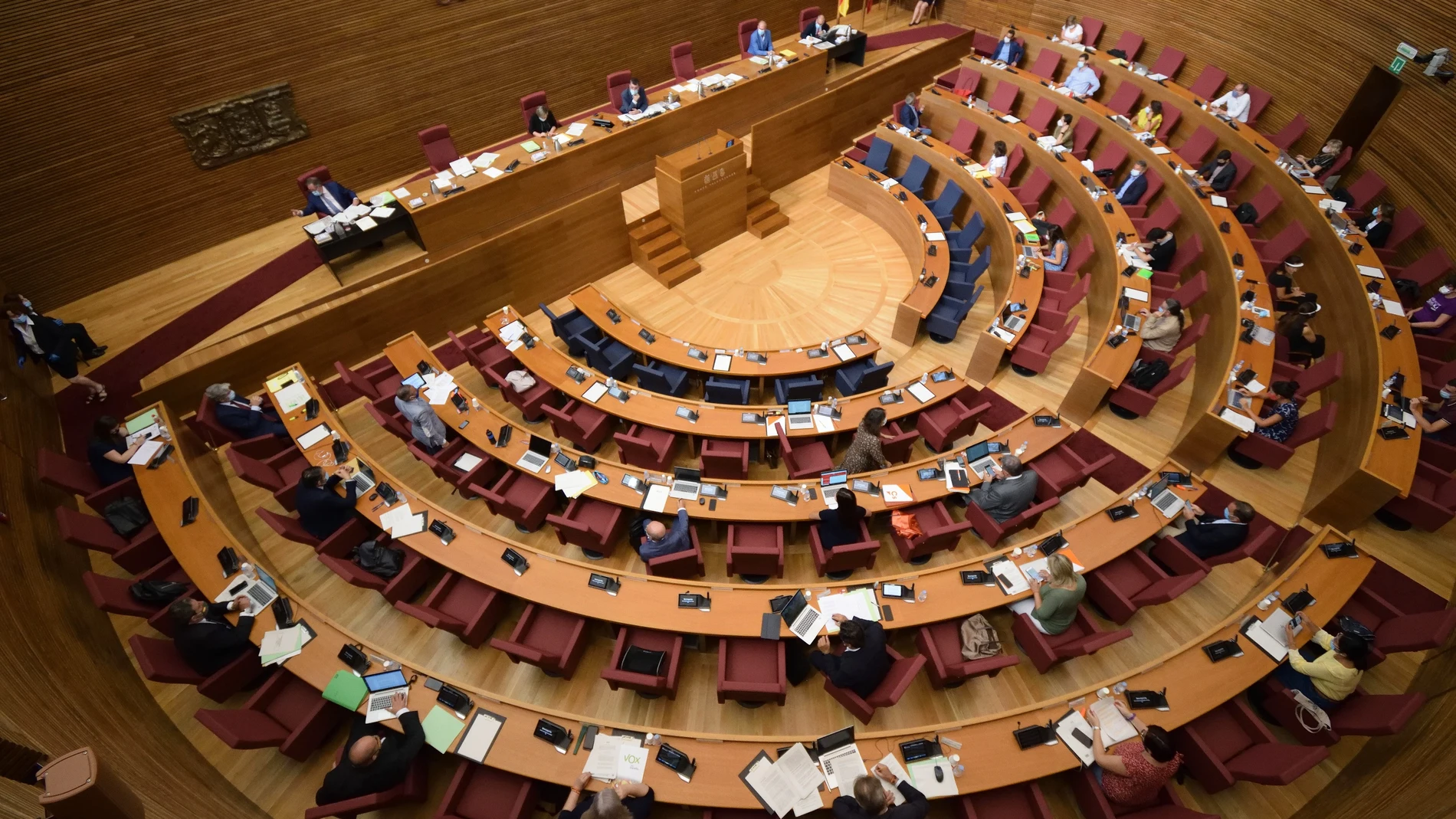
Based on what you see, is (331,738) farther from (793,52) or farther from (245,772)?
(793,52)

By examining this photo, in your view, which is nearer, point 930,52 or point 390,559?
point 390,559

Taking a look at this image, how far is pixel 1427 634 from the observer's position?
452 centimetres

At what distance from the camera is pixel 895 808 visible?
3.96 meters

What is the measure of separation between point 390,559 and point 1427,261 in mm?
11824

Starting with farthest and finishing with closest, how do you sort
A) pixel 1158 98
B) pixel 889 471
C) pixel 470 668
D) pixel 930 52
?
pixel 930 52, pixel 1158 98, pixel 889 471, pixel 470 668

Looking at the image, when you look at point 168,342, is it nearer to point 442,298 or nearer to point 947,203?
point 442,298

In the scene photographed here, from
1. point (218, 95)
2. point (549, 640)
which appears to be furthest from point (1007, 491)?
point (218, 95)

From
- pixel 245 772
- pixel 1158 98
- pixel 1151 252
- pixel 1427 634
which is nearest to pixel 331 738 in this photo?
pixel 245 772

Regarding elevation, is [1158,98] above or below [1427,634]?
above

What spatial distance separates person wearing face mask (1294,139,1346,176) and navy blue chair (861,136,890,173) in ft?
18.1

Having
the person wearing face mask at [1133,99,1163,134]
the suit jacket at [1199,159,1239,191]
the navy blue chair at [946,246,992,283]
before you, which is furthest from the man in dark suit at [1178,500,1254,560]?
the person wearing face mask at [1133,99,1163,134]

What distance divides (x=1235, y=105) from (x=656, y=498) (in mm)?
10917

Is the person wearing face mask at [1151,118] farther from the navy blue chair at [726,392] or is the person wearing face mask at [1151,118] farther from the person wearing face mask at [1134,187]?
the navy blue chair at [726,392]

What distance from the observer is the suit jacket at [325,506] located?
222 inches
